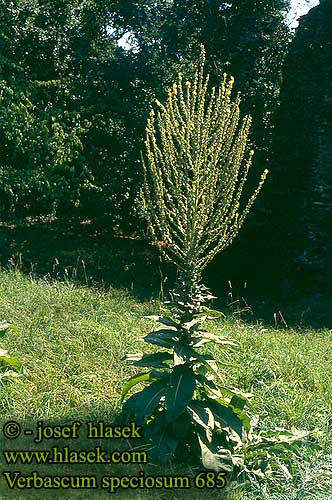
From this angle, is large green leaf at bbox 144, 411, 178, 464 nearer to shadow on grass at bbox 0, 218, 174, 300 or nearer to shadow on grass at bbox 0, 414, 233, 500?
shadow on grass at bbox 0, 414, 233, 500

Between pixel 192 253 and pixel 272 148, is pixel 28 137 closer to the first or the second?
pixel 272 148

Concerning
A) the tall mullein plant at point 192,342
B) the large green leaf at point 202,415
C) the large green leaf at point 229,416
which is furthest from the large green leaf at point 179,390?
the large green leaf at point 229,416

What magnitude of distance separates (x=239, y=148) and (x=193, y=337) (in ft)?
3.76

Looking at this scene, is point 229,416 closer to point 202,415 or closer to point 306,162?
point 202,415

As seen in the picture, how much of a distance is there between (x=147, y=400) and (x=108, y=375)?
1.32 metres

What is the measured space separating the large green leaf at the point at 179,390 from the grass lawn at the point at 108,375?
1.53ft

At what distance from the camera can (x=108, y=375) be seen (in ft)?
18.4

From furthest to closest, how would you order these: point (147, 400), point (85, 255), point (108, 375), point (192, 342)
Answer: point (85, 255)
point (108, 375)
point (192, 342)
point (147, 400)

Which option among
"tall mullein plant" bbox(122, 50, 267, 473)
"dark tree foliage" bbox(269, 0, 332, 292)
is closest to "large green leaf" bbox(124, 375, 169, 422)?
"tall mullein plant" bbox(122, 50, 267, 473)

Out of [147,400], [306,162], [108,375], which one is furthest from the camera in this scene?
[306,162]

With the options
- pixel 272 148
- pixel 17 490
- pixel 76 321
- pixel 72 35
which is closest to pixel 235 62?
pixel 272 148

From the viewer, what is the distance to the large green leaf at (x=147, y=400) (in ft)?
14.1

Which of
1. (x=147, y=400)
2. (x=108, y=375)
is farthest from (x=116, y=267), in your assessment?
(x=147, y=400)

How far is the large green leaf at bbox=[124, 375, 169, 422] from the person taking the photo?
4285 millimetres
